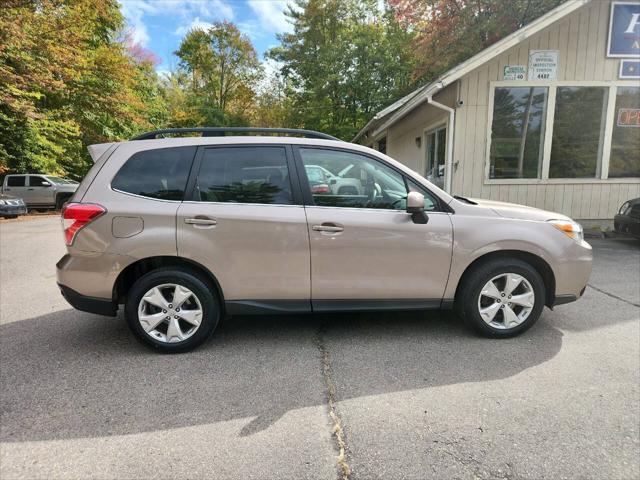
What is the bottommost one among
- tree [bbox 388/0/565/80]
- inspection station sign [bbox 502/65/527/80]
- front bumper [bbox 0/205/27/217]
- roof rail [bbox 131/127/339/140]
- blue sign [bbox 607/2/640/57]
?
front bumper [bbox 0/205/27/217]

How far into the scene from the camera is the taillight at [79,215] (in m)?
3.27

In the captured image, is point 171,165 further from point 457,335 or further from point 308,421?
point 457,335

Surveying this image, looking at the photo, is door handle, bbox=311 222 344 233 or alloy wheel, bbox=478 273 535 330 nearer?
door handle, bbox=311 222 344 233

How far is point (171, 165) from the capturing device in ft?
11.3

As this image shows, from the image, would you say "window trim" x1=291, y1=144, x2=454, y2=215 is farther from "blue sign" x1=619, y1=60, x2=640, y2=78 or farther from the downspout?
"blue sign" x1=619, y1=60, x2=640, y2=78

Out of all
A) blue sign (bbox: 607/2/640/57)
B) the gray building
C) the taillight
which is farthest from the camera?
the gray building

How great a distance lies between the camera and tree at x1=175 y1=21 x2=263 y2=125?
3850 centimetres

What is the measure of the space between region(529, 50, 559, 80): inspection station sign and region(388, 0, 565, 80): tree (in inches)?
233

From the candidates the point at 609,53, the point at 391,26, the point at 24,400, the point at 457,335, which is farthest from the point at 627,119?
the point at 391,26

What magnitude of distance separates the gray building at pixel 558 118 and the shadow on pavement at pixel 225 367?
6.24 metres

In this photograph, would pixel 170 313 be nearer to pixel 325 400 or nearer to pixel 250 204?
pixel 250 204

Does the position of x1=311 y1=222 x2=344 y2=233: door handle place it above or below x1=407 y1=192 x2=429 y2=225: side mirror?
below

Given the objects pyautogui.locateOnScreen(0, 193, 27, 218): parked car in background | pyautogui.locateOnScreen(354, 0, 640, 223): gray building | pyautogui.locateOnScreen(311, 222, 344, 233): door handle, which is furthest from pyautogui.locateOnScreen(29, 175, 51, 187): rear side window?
pyautogui.locateOnScreen(311, 222, 344, 233): door handle

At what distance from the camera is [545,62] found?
914 cm
